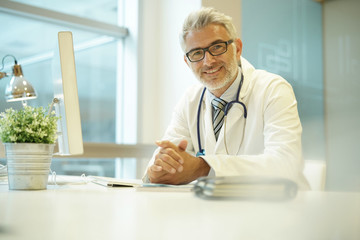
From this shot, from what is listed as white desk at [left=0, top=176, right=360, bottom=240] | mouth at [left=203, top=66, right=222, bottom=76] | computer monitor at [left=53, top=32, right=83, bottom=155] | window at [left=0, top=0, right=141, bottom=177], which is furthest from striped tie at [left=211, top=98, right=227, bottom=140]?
window at [left=0, top=0, right=141, bottom=177]

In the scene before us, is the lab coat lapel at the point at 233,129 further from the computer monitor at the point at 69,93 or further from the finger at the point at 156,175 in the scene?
the computer monitor at the point at 69,93

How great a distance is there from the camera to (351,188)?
274 millimetres

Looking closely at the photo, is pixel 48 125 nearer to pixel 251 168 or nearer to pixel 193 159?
pixel 193 159

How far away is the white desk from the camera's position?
0.82ft

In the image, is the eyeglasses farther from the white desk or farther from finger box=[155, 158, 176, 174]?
the white desk

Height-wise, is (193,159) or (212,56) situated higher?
(212,56)

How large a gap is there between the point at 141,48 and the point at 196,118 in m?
1.82

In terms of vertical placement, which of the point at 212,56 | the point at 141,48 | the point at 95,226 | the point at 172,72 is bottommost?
the point at 95,226

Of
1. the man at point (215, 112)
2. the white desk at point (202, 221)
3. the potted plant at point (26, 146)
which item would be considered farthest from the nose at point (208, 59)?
the white desk at point (202, 221)

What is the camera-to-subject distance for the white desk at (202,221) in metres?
0.25

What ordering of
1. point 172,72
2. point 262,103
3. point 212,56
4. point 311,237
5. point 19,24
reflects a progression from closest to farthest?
point 311,237 < point 262,103 < point 212,56 < point 19,24 < point 172,72

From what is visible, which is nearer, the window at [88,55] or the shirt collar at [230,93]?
the shirt collar at [230,93]

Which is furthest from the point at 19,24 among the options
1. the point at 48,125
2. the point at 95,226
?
the point at 95,226

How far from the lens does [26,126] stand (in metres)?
0.84
